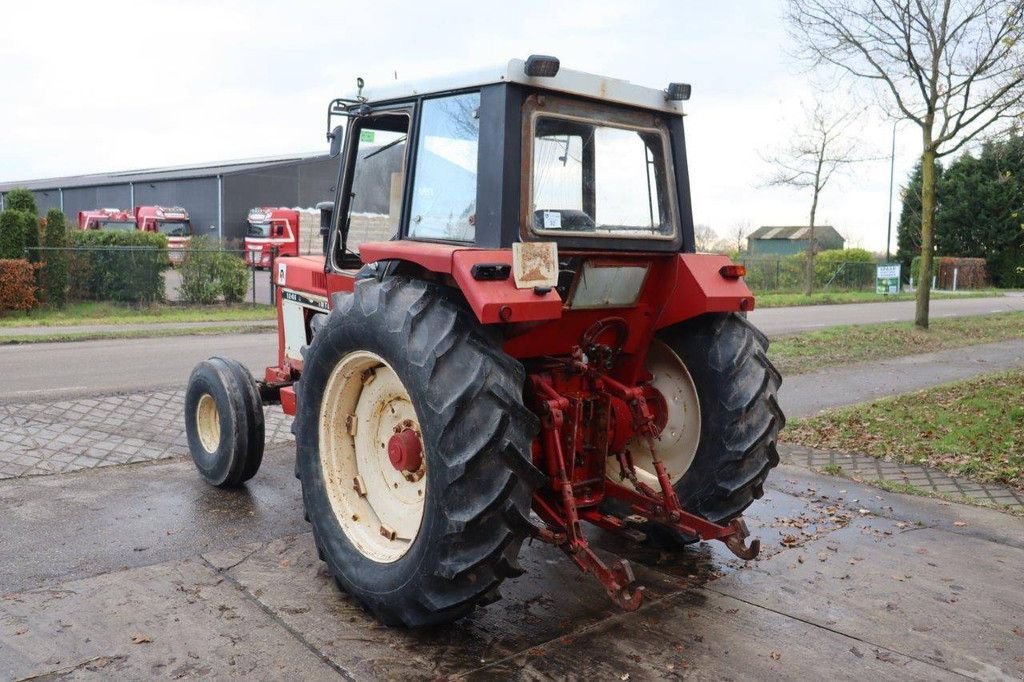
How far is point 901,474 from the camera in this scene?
7270 mm

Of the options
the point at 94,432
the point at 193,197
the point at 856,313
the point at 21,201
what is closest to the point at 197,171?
the point at 193,197

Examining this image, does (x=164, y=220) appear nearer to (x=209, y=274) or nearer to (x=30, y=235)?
(x=209, y=274)

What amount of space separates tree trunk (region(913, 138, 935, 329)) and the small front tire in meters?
15.8

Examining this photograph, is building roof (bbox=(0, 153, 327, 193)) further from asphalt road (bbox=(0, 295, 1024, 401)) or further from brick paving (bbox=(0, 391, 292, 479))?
brick paving (bbox=(0, 391, 292, 479))

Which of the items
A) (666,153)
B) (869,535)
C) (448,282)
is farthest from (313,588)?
(869,535)

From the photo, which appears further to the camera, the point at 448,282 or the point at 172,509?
the point at 172,509

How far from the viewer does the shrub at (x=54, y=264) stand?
65.5 ft

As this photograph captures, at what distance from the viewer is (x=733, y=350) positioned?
4.80 m

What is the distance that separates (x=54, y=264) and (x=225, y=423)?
53.2ft

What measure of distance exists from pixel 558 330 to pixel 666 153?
117cm

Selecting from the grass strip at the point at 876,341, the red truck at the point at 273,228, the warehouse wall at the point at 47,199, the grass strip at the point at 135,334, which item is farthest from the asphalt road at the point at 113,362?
the warehouse wall at the point at 47,199

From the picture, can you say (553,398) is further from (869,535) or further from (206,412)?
(206,412)

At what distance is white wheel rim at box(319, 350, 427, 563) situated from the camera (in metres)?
4.36

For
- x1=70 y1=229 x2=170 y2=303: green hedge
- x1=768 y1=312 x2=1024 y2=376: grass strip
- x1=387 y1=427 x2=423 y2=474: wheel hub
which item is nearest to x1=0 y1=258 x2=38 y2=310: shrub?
x1=70 y1=229 x2=170 y2=303: green hedge
